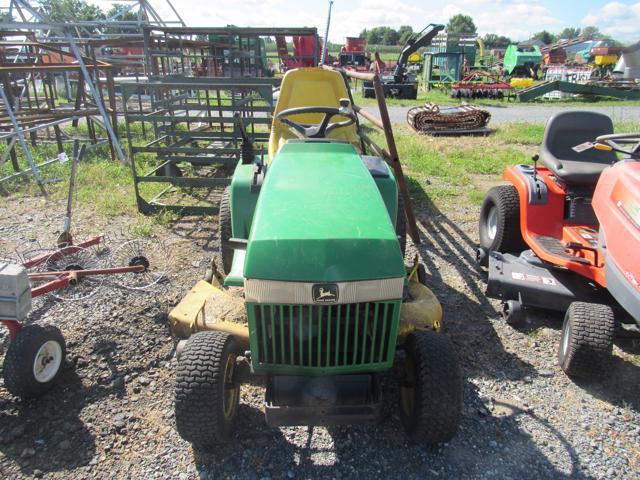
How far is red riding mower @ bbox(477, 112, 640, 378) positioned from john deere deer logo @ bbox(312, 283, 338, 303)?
5.76 feet

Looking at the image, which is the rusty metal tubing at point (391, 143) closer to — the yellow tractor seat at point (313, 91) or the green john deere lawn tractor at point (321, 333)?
the yellow tractor seat at point (313, 91)

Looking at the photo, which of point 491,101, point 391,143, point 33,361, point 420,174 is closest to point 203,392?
point 33,361

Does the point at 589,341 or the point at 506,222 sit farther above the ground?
the point at 506,222

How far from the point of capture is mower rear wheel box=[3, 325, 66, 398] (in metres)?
2.54

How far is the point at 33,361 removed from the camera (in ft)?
8.51

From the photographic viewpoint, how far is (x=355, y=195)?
7.82 ft

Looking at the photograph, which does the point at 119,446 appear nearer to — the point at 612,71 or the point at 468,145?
the point at 468,145

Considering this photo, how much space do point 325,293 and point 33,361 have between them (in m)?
1.78

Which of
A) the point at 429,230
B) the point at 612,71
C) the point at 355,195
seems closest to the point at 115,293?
the point at 355,195

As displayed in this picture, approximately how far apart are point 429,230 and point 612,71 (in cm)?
2236

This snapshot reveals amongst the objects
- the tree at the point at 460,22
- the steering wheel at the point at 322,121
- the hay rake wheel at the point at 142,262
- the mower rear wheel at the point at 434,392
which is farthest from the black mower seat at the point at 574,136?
the tree at the point at 460,22

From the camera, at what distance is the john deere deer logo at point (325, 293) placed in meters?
1.93

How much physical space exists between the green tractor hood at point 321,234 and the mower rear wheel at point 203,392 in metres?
0.53

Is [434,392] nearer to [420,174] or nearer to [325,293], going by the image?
[325,293]
